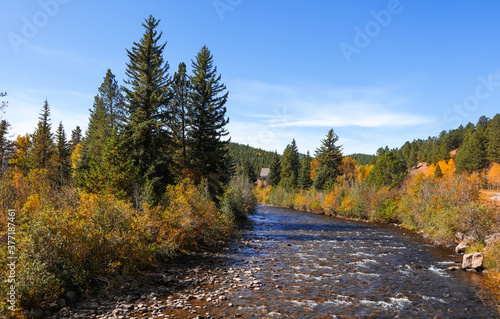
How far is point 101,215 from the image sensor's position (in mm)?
14039

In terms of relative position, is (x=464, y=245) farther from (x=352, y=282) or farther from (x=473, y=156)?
(x=473, y=156)

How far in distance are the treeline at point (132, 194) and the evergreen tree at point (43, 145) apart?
1824 cm

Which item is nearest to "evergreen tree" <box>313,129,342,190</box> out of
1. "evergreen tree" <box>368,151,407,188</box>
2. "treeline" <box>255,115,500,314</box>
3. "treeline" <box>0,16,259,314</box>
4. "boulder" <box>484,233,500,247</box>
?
"treeline" <box>255,115,500,314</box>

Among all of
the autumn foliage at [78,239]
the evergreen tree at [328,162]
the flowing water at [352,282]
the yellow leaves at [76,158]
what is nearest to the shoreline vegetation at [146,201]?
the autumn foliage at [78,239]

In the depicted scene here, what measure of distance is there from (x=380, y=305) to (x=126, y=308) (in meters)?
10.5

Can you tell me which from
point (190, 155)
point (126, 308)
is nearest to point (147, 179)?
point (190, 155)

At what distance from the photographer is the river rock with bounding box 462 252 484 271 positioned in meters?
17.4

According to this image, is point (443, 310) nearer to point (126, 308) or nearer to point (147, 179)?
point (126, 308)

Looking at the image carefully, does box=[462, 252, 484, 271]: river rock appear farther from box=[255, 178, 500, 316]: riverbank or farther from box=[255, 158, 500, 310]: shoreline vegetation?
box=[255, 158, 500, 310]: shoreline vegetation

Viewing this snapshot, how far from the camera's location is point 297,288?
46.4ft

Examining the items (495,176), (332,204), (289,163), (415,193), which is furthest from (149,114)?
(495,176)

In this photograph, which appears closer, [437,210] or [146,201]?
[146,201]

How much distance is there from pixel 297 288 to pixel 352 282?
3276mm

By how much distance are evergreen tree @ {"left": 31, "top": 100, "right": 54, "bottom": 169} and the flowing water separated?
48.8 metres
